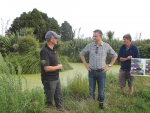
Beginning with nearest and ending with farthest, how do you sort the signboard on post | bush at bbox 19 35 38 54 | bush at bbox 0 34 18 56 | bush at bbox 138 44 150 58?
the signboard on post
bush at bbox 19 35 38 54
bush at bbox 0 34 18 56
bush at bbox 138 44 150 58

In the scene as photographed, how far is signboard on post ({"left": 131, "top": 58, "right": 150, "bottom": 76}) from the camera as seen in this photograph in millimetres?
2668

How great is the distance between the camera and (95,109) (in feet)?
7.48

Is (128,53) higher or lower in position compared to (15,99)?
higher

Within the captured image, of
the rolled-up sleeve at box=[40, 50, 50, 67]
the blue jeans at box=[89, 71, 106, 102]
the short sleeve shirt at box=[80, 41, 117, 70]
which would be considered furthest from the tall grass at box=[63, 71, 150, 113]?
the rolled-up sleeve at box=[40, 50, 50, 67]

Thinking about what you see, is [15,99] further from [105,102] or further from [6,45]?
[6,45]

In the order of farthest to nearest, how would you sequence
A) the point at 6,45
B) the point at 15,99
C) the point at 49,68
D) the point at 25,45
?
the point at 6,45 < the point at 25,45 < the point at 49,68 < the point at 15,99

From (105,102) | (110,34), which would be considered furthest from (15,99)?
(110,34)

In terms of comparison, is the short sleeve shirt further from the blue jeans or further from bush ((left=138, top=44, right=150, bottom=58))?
bush ((left=138, top=44, right=150, bottom=58))

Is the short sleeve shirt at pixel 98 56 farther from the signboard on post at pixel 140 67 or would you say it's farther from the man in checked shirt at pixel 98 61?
the signboard on post at pixel 140 67

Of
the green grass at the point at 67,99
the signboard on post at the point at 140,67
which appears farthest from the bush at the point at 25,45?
the signboard on post at the point at 140,67

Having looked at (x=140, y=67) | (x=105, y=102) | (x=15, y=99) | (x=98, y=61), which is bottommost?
(x=105, y=102)

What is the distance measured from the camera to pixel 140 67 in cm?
270

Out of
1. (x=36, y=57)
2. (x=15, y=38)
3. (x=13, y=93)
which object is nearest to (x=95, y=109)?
(x=13, y=93)

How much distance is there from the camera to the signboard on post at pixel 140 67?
8.75ft
